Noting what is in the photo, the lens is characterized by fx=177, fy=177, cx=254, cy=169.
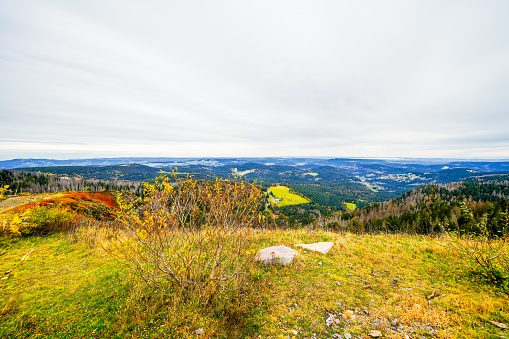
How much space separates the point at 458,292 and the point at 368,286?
225 cm

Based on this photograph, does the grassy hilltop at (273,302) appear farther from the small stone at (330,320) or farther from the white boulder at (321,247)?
the white boulder at (321,247)

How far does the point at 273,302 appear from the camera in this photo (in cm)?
517

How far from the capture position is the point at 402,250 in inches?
339

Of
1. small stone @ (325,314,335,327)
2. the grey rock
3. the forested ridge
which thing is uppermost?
small stone @ (325,314,335,327)

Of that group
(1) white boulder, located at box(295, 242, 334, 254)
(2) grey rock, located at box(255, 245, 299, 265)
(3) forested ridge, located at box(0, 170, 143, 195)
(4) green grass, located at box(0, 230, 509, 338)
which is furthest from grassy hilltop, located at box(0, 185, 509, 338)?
(3) forested ridge, located at box(0, 170, 143, 195)

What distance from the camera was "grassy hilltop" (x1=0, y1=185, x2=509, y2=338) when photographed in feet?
13.0

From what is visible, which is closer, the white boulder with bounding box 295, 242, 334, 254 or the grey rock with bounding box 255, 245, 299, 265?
the grey rock with bounding box 255, 245, 299, 265

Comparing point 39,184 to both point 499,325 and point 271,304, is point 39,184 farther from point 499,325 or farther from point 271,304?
point 499,325

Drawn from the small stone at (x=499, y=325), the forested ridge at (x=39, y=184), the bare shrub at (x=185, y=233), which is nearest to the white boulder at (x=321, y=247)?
the bare shrub at (x=185, y=233)

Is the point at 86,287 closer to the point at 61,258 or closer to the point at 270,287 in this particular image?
the point at 61,258

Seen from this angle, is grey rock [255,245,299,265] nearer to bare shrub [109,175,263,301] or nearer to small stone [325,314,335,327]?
bare shrub [109,175,263,301]

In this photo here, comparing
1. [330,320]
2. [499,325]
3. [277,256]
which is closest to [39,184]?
[277,256]

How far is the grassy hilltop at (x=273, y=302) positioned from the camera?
3.95 metres

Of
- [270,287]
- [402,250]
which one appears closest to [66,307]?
[270,287]
